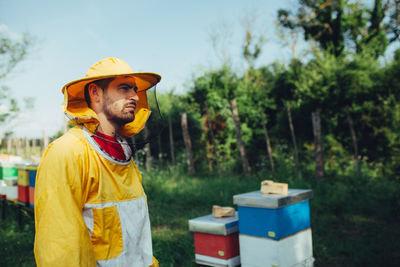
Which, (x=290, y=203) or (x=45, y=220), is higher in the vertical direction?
(x=45, y=220)

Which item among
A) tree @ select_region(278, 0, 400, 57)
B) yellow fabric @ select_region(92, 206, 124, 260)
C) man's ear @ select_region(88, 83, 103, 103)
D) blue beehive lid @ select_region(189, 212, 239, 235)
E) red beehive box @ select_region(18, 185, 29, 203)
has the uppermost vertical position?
tree @ select_region(278, 0, 400, 57)

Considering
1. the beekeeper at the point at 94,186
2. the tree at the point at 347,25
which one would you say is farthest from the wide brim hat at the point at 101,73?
the tree at the point at 347,25

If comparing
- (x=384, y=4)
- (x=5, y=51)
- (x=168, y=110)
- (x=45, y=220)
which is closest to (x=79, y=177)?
(x=45, y=220)

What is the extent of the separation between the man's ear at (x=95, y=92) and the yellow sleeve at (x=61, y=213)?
0.27 meters

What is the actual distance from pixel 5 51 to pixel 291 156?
477 inches

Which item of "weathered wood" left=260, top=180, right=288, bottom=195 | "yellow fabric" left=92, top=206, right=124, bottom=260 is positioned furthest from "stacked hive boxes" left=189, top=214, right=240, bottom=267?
"yellow fabric" left=92, top=206, right=124, bottom=260

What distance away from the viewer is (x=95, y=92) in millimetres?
1415

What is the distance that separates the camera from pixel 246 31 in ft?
71.7

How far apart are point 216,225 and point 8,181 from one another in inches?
152

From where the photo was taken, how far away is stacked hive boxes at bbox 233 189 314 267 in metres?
2.97

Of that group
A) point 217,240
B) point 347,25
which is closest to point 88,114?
point 217,240

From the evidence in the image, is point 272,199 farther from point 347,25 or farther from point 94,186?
point 347,25

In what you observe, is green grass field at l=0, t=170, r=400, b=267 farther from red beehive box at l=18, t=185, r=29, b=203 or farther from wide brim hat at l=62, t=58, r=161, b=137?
wide brim hat at l=62, t=58, r=161, b=137

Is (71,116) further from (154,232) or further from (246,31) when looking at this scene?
(246,31)
